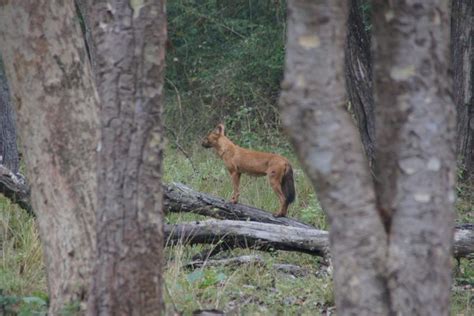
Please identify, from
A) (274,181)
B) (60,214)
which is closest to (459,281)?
(274,181)

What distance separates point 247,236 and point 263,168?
3335 millimetres

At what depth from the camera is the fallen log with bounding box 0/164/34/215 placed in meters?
9.25

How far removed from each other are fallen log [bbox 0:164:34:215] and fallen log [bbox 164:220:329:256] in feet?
4.88

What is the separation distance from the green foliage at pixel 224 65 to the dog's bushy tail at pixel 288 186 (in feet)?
16.1

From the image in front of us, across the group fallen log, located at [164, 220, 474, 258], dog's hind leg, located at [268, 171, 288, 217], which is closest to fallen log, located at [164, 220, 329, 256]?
fallen log, located at [164, 220, 474, 258]

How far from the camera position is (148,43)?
16.7 feet

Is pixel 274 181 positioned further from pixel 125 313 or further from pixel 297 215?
pixel 125 313

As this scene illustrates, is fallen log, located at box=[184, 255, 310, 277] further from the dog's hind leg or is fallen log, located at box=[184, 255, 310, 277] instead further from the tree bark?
the tree bark

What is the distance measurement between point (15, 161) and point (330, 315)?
6474 mm

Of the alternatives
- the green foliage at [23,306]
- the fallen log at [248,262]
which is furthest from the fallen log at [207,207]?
the green foliage at [23,306]

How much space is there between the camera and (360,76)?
10281 millimetres

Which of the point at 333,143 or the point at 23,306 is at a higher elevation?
the point at 333,143

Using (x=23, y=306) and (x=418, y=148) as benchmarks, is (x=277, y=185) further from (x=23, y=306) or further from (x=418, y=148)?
(x=418, y=148)

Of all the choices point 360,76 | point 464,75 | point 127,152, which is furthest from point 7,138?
point 127,152
